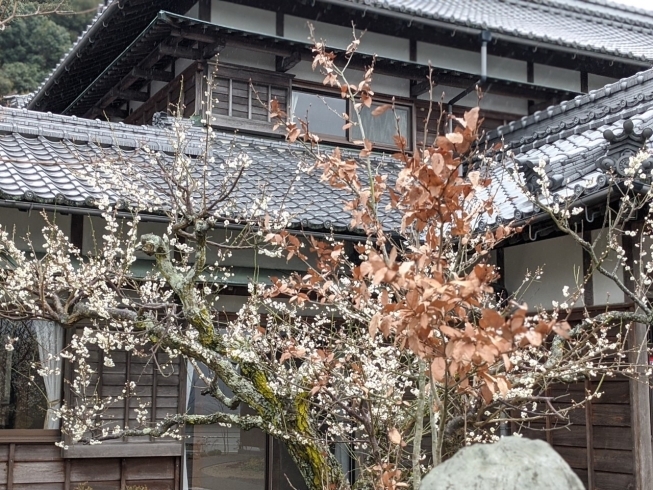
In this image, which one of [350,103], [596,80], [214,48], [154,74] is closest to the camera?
[214,48]

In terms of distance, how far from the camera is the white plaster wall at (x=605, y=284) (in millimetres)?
7383

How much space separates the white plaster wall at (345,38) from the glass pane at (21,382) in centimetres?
509

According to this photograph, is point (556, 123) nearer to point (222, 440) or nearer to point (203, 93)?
point (203, 93)

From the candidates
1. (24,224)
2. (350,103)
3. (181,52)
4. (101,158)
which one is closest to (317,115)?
(350,103)

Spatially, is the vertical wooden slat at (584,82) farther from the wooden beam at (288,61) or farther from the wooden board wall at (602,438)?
the wooden board wall at (602,438)

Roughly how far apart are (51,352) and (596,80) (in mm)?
9181

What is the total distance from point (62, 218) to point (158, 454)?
2445mm

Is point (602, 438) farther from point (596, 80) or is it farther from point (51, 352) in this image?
point (596, 80)

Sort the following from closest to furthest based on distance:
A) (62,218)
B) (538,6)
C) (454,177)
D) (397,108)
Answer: (454,177)
(62,218)
(397,108)
(538,6)

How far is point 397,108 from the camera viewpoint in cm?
1136

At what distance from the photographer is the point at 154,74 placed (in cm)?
1105

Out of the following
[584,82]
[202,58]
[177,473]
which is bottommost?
[177,473]

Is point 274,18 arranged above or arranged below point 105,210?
above

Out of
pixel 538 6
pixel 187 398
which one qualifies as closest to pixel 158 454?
pixel 187 398
